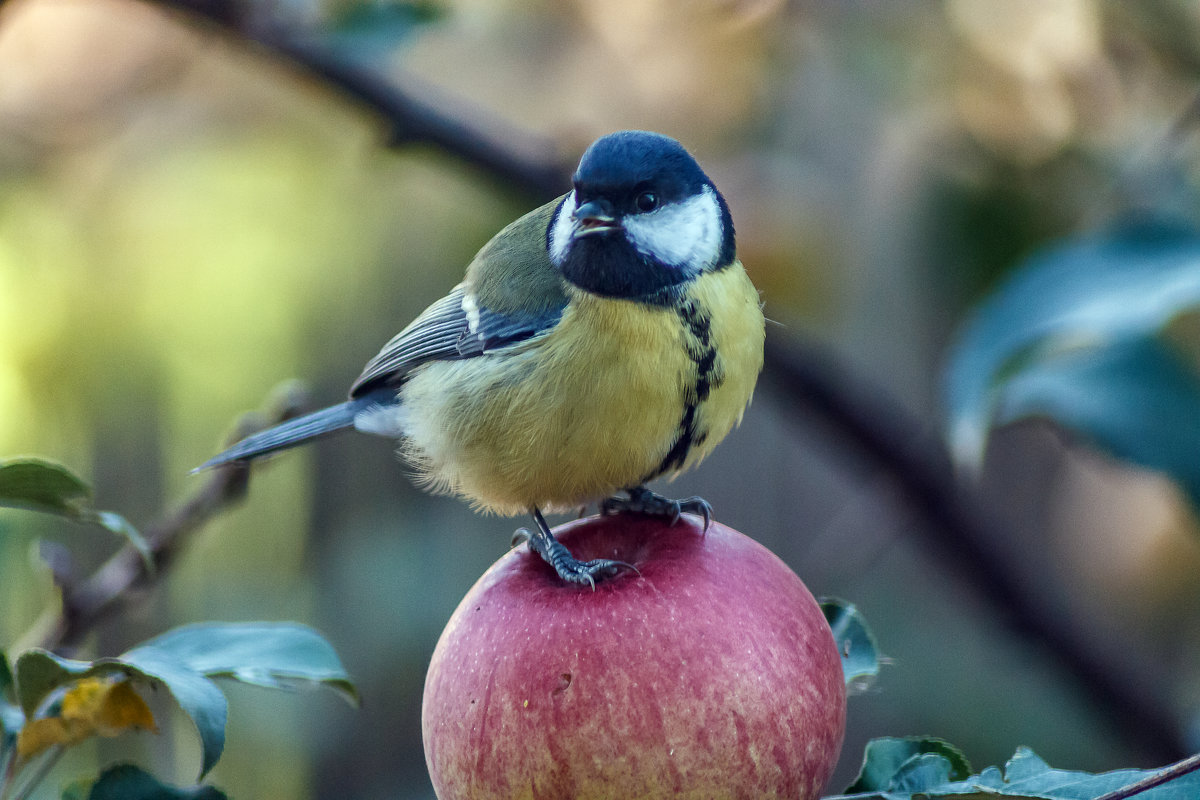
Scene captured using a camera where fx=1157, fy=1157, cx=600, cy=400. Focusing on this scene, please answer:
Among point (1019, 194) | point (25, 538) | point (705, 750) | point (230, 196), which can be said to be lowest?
point (25, 538)

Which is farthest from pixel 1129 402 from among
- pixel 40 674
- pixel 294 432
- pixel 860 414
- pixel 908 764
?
pixel 40 674

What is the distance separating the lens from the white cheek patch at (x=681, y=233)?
4.54ft

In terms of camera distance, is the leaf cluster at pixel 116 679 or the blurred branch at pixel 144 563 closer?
the leaf cluster at pixel 116 679

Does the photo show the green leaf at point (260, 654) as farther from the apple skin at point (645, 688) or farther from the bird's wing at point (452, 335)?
the bird's wing at point (452, 335)

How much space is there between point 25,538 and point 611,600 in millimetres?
1594

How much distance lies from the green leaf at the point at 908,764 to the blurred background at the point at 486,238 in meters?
1.20

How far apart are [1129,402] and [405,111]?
1284 millimetres

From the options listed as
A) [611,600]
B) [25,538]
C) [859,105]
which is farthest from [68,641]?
[859,105]

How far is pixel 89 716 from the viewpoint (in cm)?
111

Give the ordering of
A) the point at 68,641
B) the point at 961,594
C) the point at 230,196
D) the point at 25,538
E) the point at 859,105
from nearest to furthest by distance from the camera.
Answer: the point at 68,641, the point at 25,538, the point at 961,594, the point at 859,105, the point at 230,196

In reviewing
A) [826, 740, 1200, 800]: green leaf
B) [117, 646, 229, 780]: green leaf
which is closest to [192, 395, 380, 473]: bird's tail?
[117, 646, 229, 780]: green leaf

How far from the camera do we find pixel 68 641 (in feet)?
4.51

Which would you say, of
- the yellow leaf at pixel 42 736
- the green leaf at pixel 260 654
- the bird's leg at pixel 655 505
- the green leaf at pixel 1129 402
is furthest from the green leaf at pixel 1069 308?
the yellow leaf at pixel 42 736

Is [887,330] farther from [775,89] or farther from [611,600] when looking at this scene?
[611,600]
